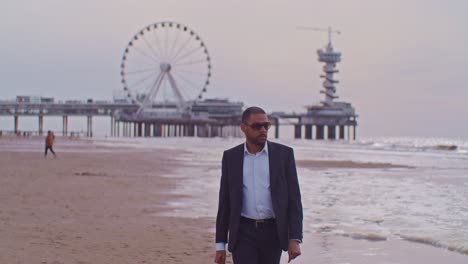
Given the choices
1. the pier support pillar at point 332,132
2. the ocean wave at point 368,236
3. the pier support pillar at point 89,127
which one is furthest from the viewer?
the pier support pillar at point 332,132

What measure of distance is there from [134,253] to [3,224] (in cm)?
232

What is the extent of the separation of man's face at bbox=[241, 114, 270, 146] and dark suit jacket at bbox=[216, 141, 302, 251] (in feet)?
0.25

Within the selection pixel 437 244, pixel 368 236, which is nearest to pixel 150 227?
pixel 368 236

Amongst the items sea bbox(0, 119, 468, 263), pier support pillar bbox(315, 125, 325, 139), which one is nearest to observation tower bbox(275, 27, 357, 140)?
pier support pillar bbox(315, 125, 325, 139)

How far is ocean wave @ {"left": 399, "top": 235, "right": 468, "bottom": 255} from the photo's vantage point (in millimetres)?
7863

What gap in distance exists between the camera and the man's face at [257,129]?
395cm

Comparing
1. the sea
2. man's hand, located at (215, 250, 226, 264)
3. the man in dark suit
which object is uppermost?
the man in dark suit

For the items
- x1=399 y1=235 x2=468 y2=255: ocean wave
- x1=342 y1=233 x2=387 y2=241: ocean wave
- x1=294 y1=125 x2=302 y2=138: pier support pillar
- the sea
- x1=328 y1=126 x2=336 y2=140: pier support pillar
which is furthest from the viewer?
x1=294 y1=125 x2=302 y2=138: pier support pillar

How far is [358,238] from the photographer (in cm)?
863

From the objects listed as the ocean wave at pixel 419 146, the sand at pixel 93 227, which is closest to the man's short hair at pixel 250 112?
the sand at pixel 93 227

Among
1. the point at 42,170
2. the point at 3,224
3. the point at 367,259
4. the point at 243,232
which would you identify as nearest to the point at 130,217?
the point at 3,224

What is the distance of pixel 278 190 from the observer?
3945mm

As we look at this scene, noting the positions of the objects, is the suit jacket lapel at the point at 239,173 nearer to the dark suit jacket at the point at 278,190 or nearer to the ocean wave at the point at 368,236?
the dark suit jacket at the point at 278,190

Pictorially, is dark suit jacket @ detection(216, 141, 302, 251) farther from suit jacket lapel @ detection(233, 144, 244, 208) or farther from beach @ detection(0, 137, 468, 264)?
beach @ detection(0, 137, 468, 264)
